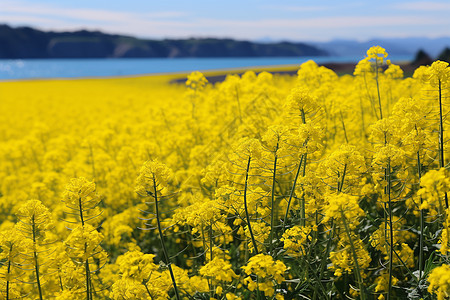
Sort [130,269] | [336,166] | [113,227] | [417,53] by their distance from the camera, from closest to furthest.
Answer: [130,269] < [336,166] < [113,227] < [417,53]

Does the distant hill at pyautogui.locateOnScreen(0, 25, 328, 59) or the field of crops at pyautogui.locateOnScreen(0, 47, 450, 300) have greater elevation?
the distant hill at pyautogui.locateOnScreen(0, 25, 328, 59)

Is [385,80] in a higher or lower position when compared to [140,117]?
higher

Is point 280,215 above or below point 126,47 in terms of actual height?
below

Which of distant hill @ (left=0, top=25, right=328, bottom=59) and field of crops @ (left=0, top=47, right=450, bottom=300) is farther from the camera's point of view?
distant hill @ (left=0, top=25, right=328, bottom=59)

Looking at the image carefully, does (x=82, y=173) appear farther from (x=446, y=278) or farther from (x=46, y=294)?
(x=446, y=278)

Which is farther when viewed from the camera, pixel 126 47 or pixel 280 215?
pixel 126 47

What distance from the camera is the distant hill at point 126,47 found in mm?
151125

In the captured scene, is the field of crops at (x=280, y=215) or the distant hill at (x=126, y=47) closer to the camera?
the field of crops at (x=280, y=215)

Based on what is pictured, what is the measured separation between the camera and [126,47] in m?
153

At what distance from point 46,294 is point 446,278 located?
114 inches

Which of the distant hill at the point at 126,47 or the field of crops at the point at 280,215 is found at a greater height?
the distant hill at the point at 126,47

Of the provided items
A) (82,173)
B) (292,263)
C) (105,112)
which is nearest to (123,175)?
(82,173)

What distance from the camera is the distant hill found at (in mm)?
151125

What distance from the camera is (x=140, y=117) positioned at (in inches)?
421
